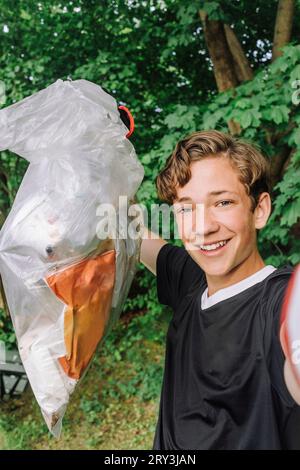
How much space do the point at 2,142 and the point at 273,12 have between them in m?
3.28

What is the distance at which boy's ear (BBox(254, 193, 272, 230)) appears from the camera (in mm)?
1265

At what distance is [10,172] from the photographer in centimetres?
381

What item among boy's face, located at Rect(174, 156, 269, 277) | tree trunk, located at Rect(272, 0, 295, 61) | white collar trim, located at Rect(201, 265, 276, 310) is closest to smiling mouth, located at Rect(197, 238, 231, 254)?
boy's face, located at Rect(174, 156, 269, 277)

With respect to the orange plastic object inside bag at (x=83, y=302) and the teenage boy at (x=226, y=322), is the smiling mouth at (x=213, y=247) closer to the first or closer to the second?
the teenage boy at (x=226, y=322)

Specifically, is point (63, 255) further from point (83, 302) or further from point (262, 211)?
point (262, 211)

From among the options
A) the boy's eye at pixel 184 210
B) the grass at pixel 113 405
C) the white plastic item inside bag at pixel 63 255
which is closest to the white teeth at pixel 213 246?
the boy's eye at pixel 184 210

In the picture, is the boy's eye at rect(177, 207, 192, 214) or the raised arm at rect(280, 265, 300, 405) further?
the boy's eye at rect(177, 207, 192, 214)

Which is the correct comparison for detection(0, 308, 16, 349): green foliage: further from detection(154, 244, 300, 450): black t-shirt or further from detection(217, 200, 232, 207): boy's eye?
detection(217, 200, 232, 207): boy's eye

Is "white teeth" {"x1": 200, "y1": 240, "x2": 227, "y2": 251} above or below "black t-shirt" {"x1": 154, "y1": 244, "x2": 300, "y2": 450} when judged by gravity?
above

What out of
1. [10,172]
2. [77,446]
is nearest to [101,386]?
[77,446]

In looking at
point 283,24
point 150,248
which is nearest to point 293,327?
point 150,248

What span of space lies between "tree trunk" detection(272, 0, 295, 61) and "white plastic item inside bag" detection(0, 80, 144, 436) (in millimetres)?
2637

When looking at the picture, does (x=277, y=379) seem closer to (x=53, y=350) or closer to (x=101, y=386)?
(x=53, y=350)

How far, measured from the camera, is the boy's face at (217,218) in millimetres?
1181
